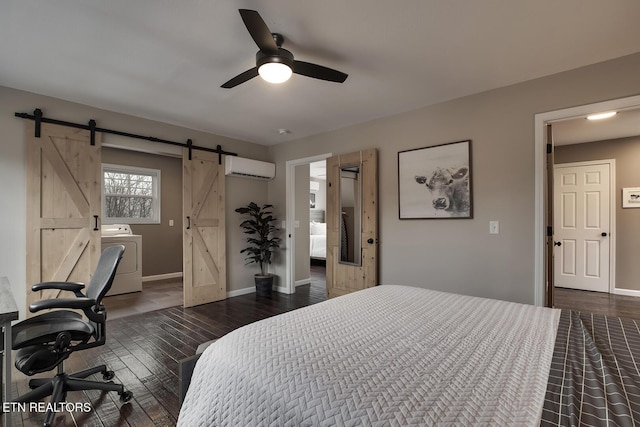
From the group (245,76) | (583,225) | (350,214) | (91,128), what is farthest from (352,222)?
(583,225)

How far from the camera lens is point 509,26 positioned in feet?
6.43

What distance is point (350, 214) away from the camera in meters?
4.02

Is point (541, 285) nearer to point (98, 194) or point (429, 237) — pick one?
point (429, 237)

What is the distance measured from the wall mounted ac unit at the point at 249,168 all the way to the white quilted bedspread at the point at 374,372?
11.1 ft

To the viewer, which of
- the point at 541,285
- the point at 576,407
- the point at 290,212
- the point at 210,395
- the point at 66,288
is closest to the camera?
the point at 576,407

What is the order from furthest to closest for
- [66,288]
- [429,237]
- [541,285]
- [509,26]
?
[429,237] → [541,285] → [66,288] → [509,26]

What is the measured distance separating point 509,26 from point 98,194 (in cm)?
413

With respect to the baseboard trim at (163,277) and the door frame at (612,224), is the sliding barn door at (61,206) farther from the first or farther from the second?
the door frame at (612,224)

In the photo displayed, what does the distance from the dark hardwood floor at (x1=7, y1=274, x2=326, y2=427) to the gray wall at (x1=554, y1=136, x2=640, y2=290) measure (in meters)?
4.56

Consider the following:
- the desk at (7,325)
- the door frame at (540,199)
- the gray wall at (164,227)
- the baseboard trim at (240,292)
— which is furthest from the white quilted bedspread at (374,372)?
the gray wall at (164,227)

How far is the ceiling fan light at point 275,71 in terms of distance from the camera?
6.38 ft

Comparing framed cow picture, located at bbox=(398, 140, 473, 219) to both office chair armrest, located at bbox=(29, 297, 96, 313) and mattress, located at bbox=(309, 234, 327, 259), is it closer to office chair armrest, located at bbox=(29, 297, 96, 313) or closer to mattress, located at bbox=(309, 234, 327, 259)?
office chair armrest, located at bbox=(29, 297, 96, 313)

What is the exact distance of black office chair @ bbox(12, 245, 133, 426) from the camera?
164cm

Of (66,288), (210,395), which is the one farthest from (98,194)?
(210,395)
